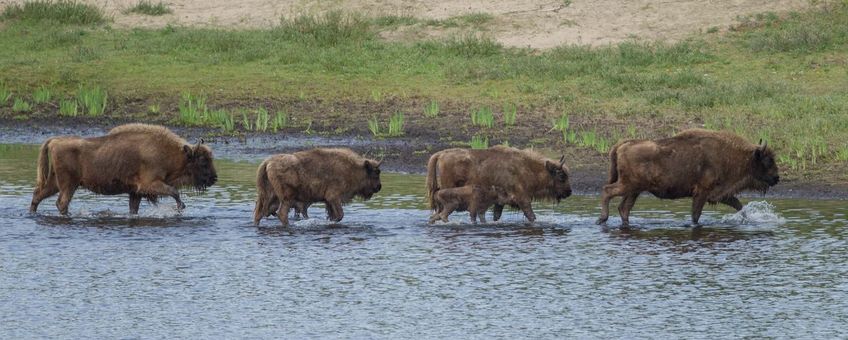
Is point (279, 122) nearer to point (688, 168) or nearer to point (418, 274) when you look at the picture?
point (688, 168)

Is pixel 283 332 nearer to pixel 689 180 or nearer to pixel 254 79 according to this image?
pixel 689 180

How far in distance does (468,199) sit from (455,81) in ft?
A: 33.8

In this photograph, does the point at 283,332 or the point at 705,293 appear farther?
the point at 705,293

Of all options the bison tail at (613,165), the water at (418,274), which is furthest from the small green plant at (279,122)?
the bison tail at (613,165)

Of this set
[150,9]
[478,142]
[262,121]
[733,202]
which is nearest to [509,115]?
[478,142]

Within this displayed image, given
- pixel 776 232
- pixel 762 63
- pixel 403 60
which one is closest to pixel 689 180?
pixel 776 232

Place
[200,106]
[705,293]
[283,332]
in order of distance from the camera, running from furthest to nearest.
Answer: [200,106]
[705,293]
[283,332]

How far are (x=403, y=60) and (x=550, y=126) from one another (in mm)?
5681

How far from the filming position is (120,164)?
1720cm

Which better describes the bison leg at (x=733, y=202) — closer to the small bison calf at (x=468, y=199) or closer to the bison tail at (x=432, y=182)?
the small bison calf at (x=468, y=199)

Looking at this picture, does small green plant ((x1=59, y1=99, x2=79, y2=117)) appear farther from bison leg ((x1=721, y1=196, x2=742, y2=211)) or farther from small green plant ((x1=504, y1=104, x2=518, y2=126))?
bison leg ((x1=721, y1=196, x2=742, y2=211))

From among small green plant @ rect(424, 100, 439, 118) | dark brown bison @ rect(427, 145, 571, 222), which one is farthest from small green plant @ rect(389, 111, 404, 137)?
dark brown bison @ rect(427, 145, 571, 222)

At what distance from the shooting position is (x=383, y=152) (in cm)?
2227

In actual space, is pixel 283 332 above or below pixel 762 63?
below
